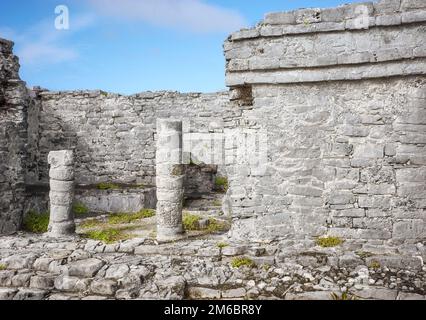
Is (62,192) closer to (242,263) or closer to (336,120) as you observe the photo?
(242,263)

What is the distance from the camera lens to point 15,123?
28.5ft

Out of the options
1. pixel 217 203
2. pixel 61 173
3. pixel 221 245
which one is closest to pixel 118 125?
pixel 217 203

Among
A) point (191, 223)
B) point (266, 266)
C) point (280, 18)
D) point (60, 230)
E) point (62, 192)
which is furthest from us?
point (191, 223)

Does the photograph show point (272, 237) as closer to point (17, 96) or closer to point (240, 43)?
point (240, 43)

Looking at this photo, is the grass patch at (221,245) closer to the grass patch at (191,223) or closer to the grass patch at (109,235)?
the grass patch at (191,223)

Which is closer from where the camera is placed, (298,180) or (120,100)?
(298,180)

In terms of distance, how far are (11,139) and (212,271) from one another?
611 cm

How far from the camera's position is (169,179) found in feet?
22.1

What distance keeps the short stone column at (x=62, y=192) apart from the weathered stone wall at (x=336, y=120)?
3.44 m

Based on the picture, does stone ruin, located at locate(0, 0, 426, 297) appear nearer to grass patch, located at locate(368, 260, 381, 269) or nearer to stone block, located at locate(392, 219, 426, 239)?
stone block, located at locate(392, 219, 426, 239)

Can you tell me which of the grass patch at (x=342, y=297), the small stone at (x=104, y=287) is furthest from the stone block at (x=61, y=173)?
the grass patch at (x=342, y=297)
